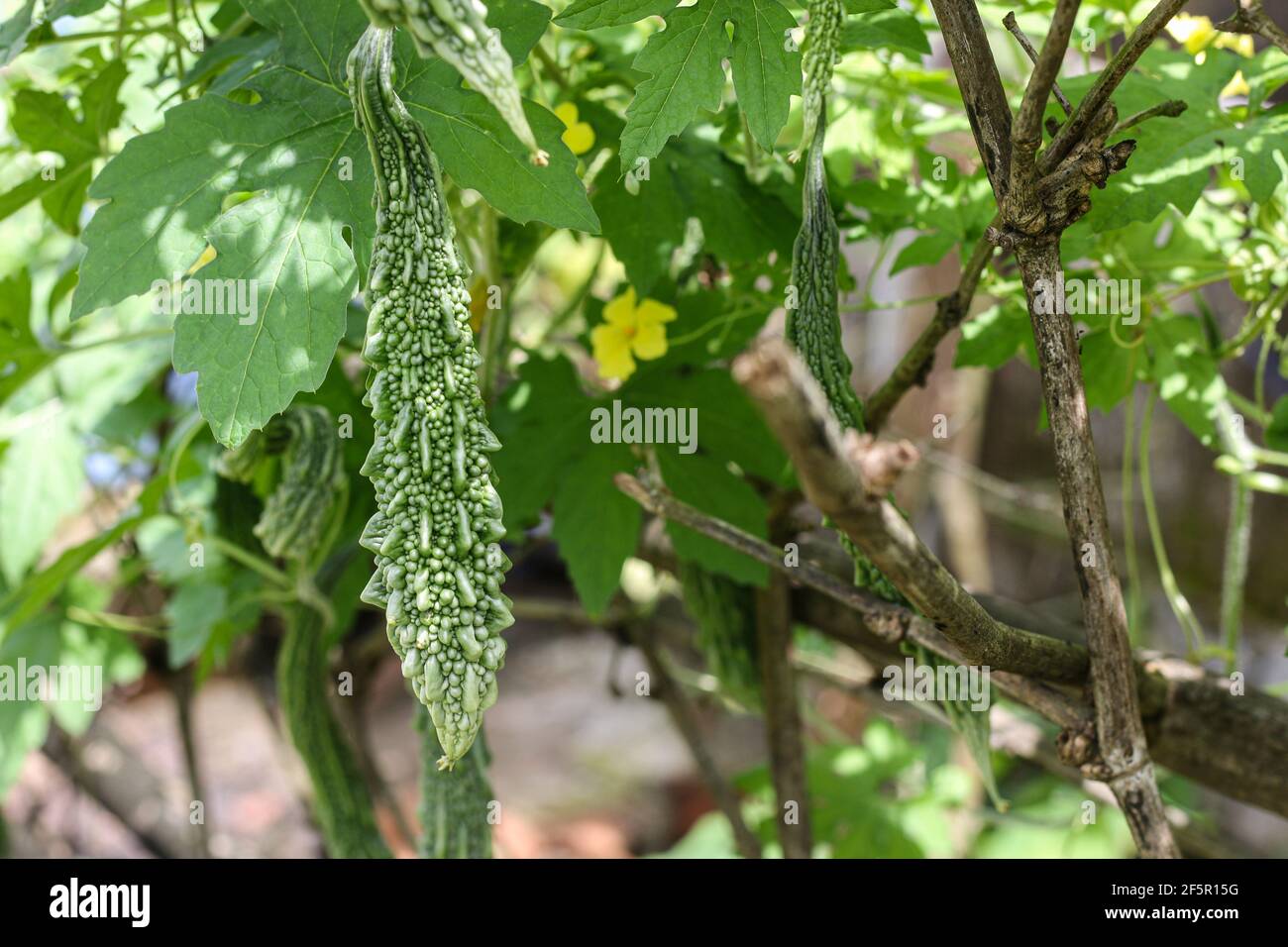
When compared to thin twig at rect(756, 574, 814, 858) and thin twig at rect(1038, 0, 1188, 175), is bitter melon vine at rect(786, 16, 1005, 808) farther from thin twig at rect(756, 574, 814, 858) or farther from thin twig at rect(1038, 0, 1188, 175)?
thin twig at rect(756, 574, 814, 858)

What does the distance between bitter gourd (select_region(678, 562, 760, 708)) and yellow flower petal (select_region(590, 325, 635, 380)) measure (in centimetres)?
32

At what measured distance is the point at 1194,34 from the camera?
59.2 inches

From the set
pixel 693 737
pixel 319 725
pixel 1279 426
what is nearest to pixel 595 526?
pixel 319 725

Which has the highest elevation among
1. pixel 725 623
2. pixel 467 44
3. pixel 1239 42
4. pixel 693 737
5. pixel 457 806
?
pixel 1239 42

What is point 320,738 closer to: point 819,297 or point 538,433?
point 538,433

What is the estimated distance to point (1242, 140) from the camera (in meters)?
1.21

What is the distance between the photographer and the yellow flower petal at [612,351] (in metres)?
1.51

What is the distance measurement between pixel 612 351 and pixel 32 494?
1.03 meters

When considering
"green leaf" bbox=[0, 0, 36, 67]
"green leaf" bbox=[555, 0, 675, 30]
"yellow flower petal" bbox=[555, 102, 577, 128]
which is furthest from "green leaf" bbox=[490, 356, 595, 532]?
"green leaf" bbox=[0, 0, 36, 67]

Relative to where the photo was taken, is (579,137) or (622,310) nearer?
(579,137)

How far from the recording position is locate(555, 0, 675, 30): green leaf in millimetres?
1063
